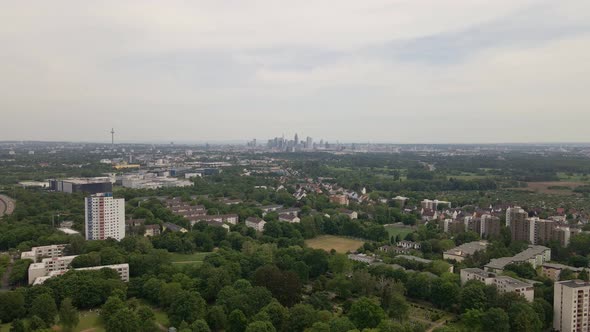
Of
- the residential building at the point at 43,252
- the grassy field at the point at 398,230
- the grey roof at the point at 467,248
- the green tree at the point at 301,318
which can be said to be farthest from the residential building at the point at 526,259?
the residential building at the point at 43,252

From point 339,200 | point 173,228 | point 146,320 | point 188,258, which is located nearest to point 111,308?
point 146,320

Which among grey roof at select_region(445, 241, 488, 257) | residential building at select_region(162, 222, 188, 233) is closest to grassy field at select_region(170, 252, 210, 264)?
residential building at select_region(162, 222, 188, 233)

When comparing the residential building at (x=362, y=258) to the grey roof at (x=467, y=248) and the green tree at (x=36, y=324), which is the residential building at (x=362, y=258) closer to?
the grey roof at (x=467, y=248)

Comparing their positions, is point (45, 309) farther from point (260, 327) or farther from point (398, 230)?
point (398, 230)

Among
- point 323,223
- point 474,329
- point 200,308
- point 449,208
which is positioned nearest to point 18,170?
point 323,223

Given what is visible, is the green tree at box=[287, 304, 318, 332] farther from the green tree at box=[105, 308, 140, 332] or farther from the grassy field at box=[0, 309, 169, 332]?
the green tree at box=[105, 308, 140, 332]

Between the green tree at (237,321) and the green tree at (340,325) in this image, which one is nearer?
the green tree at (340,325)
